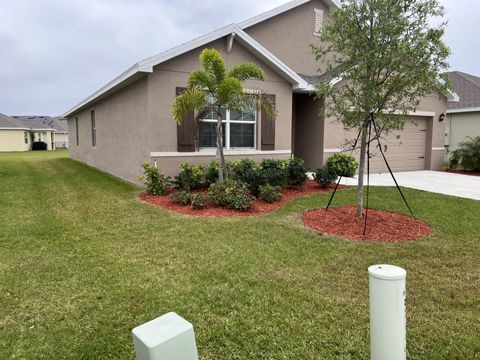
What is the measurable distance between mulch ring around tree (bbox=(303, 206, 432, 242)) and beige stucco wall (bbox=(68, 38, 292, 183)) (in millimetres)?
4705

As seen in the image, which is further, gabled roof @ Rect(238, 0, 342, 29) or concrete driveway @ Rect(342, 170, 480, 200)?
gabled roof @ Rect(238, 0, 342, 29)

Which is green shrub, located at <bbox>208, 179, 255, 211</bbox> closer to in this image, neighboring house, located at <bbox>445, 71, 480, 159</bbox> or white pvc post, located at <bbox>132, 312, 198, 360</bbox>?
white pvc post, located at <bbox>132, 312, 198, 360</bbox>

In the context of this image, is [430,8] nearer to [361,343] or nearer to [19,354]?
[361,343]

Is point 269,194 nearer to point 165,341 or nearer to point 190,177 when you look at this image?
point 190,177

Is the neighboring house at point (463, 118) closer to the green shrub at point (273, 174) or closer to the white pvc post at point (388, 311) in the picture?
the green shrub at point (273, 174)

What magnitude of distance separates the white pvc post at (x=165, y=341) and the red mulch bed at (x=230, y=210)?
549cm

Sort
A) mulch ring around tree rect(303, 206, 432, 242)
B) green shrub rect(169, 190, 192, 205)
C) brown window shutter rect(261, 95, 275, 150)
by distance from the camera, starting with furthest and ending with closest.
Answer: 1. brown window shutter rect(261, 95, 275, 150)
2. green shrub rect(169, 190, 192, 205)
3. mulch ring around tree rect(303, 206, 432, 242)

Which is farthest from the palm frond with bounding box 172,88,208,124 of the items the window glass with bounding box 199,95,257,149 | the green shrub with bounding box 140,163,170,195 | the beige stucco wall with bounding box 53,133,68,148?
the beige stucco wall with bounding box 53,133,68,148

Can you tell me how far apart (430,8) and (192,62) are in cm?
615

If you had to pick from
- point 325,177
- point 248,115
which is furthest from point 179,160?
point 325,177

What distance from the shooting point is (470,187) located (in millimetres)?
10812

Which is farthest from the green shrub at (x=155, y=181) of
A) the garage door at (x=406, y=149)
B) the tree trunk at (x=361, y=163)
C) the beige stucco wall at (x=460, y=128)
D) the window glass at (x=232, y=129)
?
the beige stucco wall at (x=460, y=128)

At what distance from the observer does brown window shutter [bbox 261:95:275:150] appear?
11.2 metres

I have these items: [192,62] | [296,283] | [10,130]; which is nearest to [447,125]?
[192,62]
